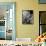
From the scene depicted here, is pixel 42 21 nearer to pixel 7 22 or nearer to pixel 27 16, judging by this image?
pixel 27 16

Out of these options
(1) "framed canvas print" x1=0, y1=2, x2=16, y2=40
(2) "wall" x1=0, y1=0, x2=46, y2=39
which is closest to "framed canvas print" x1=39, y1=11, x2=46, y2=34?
(2) "wall" x1=0, y1=0, x2=46, y2=39

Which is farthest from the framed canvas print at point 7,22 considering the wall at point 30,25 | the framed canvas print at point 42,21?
the framed canvas print at point 42,21

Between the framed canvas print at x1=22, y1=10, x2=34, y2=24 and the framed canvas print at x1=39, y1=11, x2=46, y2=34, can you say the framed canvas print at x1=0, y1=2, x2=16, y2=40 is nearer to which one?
the framed canvas print at x1=22, y1=10, x2=34, y2=24

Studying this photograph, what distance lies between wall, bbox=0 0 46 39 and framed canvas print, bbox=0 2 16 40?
0.20m

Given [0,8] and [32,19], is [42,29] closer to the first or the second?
[32,19]

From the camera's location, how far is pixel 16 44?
4.66 feet

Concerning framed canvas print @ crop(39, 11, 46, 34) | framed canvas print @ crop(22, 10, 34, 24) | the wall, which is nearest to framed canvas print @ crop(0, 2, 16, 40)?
the wall

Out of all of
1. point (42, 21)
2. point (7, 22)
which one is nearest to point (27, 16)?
point (42, 21)

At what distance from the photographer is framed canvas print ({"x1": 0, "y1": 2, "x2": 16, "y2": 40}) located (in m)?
5.33

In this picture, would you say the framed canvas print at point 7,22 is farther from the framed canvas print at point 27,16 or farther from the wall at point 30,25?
the framed canvas print at point 27,16

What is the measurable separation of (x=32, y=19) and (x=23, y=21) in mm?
343

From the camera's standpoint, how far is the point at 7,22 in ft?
17.7

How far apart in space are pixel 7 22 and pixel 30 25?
2.90 feet

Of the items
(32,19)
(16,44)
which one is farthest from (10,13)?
(16,44)
